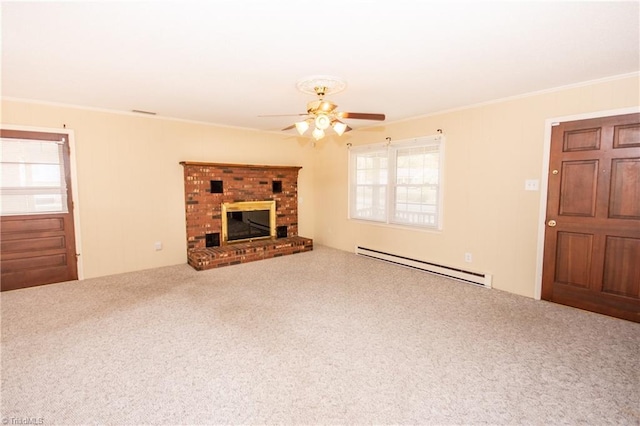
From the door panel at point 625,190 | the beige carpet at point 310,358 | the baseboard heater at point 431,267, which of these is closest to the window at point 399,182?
the baseboard heater at point 431,267

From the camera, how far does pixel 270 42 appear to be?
2.30 metres

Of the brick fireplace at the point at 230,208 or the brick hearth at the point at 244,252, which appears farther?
the brick fireplace at the point at 230,208

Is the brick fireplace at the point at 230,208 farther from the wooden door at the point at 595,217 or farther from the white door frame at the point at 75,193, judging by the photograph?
the wooden door at the point at 595,217

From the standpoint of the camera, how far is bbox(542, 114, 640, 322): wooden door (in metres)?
3.01

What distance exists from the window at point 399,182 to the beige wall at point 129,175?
243 cm

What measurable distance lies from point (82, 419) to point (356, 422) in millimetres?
1611

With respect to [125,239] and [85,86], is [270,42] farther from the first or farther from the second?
[125,239]

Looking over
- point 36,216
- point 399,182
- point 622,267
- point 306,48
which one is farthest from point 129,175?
point 622,267

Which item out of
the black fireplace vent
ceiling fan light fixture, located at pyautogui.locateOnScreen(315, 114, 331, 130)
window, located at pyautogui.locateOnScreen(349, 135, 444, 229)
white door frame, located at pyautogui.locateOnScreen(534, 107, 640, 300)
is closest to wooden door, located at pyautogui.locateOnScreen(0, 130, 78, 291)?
the black fireplace vent

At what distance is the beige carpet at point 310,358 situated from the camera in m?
1.87

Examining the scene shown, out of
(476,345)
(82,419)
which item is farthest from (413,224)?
(82,419)

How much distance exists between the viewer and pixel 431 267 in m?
4.64

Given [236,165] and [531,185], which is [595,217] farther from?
[236,165]

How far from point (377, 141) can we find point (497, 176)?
6.85 feet
